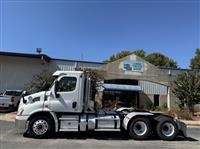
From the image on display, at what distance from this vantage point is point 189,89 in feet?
90.5

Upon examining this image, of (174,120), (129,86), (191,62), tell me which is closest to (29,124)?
(174,120)

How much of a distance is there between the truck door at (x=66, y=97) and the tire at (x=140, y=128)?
2.35 metres

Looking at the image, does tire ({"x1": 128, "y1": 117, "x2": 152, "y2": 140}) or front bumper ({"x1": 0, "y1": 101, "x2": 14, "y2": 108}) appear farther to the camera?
front bumper ({"x1": 0, "y1": 101, "x2": 14, "y2": 108})

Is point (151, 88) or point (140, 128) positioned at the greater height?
point (151, 88)

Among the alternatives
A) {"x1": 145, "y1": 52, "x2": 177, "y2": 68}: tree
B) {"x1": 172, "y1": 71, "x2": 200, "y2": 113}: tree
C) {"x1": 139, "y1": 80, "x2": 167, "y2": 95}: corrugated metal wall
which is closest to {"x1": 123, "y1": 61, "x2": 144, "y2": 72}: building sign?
{"x1": 139, "y1": 80, "x2": 167, "y2": 95}: corrugated metal wall

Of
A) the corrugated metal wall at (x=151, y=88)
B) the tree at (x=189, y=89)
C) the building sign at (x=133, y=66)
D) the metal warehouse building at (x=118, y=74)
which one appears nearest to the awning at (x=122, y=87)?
the metal warehouse building at (x=118, y=74)

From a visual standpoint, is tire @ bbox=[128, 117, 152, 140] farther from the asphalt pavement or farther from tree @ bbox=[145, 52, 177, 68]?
tree @ bbox=[145, 52, 177, 68]

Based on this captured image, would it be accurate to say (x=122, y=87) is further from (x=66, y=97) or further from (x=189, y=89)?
(x=66, y=97)

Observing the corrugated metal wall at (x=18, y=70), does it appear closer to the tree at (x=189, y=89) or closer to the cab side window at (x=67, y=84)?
the tree at (x=189, y=89)

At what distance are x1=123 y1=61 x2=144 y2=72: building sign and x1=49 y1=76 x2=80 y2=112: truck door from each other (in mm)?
23437

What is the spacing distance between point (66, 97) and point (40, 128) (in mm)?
1583

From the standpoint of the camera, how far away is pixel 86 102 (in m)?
12.0

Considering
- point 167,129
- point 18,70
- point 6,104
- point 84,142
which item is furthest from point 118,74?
point 84,142

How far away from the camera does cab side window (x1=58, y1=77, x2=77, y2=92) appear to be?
1170 centimetres
